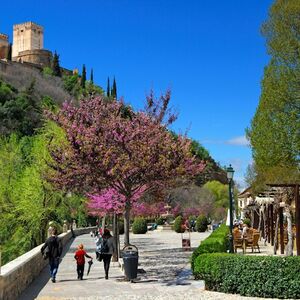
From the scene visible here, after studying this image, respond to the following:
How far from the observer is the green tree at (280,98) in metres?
19.4

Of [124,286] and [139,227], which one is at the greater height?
[139,227]

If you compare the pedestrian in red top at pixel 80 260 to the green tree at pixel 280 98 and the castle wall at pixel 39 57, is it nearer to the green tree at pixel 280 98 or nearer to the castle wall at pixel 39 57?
the green tree at pixel 280 98

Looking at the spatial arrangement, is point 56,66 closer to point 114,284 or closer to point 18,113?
point 18,113

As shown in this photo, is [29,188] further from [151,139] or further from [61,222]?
[151,139]

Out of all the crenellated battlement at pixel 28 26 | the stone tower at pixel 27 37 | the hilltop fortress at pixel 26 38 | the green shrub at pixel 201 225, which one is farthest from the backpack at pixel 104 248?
the crenellated battlement at pixel 28 26

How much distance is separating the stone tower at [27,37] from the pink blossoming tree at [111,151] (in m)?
160

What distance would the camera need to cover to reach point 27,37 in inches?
6718

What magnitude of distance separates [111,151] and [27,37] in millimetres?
165868

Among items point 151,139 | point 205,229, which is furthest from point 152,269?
point 205,229

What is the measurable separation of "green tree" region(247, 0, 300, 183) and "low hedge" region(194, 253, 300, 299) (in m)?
7.99

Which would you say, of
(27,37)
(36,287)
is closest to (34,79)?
(27,37)

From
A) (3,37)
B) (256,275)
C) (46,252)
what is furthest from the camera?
(3,37)

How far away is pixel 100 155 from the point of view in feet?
47.0

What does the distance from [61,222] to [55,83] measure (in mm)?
96811
